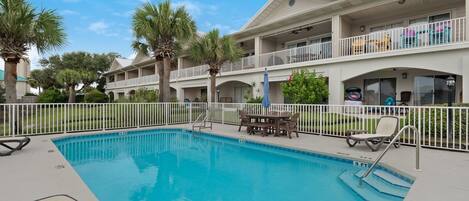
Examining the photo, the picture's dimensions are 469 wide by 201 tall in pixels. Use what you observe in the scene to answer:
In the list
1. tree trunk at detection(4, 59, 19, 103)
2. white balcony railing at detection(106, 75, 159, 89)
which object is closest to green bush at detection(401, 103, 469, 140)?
tree trunk at detection(4, 59, 19, 103)

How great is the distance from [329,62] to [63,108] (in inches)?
524

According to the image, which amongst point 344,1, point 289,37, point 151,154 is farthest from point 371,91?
point 151,154

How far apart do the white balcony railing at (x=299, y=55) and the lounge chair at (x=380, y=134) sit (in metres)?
7.61

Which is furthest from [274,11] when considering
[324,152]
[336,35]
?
[324,152]

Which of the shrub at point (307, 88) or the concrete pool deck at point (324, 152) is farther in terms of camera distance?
the shrub at point (307, 88)

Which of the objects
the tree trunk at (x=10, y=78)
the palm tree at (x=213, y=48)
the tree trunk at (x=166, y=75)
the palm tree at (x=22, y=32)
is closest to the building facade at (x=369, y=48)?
the palm tree at (x=213, y=48)

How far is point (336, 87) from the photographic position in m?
14.6

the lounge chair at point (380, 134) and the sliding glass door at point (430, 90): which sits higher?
the sliding glass door at point (430, 90)

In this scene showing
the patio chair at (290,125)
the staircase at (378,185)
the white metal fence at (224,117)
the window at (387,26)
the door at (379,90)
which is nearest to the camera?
the staircase at (378,185)

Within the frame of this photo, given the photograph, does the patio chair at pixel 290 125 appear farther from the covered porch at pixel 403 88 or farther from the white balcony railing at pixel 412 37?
the white balcony railing at pixel 412 37

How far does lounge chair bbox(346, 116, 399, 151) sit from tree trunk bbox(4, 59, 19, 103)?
1309cm

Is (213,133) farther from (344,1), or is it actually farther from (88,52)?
(88,52)

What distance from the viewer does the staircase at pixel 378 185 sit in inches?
192

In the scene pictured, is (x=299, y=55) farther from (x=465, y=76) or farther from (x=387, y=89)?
(x=465, y=76)
